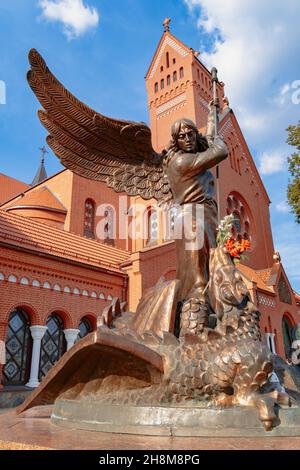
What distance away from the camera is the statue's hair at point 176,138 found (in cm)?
405

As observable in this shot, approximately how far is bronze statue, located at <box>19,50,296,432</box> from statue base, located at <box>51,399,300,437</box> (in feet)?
0.28

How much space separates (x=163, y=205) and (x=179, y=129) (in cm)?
105

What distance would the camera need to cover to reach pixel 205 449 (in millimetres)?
2055

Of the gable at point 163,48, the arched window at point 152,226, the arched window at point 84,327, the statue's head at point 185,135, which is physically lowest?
the arched window at point 84,327

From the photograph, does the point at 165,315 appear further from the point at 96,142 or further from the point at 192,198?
the point at 96,142

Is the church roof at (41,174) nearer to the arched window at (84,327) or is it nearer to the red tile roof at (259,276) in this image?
the red tile roof at (259,276)

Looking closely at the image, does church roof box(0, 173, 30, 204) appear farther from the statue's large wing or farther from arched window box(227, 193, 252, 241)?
the statue's large wing

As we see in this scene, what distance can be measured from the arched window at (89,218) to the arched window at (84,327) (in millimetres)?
8417

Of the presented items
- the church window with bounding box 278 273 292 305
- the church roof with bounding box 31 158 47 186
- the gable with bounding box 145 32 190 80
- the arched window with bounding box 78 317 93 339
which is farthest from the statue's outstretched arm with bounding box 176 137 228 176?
the church roof with bounding box 31 158 47 186

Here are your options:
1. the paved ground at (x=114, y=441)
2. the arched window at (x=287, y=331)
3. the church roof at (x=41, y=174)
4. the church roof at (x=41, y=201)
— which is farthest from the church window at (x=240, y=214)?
the church roof at (x=41, y=174)

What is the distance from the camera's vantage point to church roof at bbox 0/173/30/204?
33.8 meters

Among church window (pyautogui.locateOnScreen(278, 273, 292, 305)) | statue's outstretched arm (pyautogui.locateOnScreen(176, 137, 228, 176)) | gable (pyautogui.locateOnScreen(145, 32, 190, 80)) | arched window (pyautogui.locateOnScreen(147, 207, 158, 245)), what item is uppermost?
gable (pyautogui.locateOnScreen(145, 32, 190, 80))

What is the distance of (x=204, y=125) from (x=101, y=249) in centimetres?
1461
